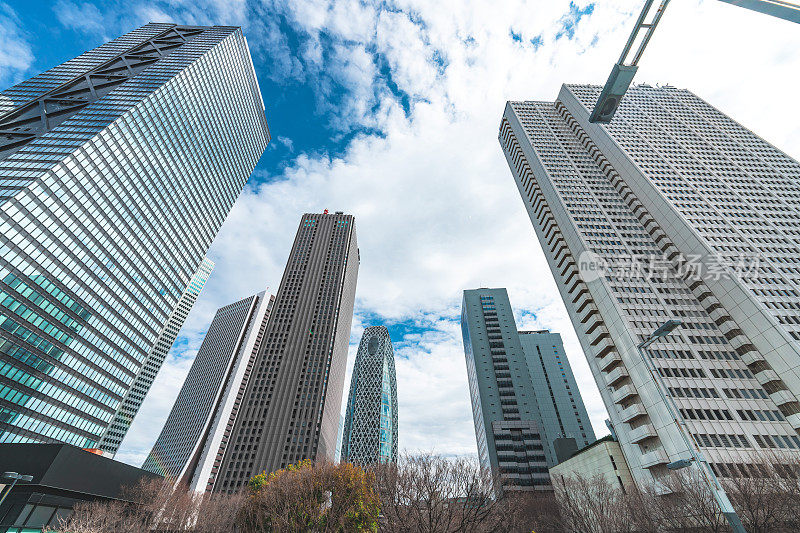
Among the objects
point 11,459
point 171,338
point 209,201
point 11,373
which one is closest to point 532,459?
point 11,459

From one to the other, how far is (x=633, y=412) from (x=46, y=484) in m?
67.0

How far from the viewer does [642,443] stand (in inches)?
1905

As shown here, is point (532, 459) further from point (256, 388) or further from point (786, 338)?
point (256, 388)

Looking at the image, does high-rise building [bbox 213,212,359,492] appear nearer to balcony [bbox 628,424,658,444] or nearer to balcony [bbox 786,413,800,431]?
balcony [bbox 628,424,658,444]

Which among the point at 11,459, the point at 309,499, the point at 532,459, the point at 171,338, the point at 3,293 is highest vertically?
the point at 171,338

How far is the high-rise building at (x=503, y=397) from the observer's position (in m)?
93.9

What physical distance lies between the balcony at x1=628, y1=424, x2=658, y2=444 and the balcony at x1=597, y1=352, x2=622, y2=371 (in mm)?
10379

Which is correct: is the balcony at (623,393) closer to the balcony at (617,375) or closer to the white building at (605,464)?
the balcony at (617,375)

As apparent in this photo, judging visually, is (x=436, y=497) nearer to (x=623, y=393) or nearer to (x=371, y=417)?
(x=623, y=393)

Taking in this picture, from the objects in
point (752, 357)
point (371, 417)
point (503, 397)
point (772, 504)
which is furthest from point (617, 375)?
point (371, 417)

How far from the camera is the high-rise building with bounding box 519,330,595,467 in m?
115

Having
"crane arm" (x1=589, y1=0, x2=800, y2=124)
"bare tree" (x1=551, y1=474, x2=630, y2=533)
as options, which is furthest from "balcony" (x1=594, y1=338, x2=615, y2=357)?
"crane arm" (x1=589, y1=0, x2=800, y2=124)

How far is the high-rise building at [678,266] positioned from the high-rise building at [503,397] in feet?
144

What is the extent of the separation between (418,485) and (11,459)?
36621mm
